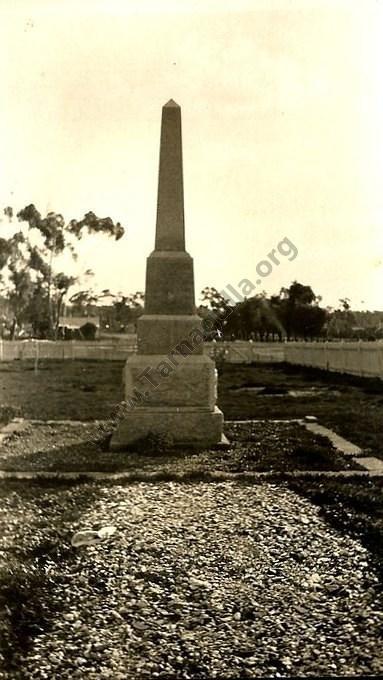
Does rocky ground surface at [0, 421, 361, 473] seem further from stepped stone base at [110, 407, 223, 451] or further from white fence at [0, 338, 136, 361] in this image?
white fence at [0, 338, 136, 361]

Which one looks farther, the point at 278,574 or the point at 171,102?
the point at 171,102

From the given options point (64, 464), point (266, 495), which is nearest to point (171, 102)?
point (64, 464)

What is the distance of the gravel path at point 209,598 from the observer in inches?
122

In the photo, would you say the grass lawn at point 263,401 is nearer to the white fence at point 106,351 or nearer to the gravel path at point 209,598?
the gravel path at point 209,598

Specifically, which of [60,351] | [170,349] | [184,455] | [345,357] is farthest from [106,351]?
[184,455]

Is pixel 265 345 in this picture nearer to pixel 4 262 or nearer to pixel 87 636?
pixel 4 262

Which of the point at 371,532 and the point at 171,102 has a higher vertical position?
the point at 171,102

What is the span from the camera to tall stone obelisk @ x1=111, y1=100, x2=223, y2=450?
8.62 metres

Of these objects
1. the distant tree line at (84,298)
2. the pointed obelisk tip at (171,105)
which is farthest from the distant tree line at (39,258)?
the pointed obelisk tip at (171,105)

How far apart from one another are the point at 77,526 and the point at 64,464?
2504 mm

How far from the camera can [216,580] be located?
4070mm

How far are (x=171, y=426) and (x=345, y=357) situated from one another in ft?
52.1

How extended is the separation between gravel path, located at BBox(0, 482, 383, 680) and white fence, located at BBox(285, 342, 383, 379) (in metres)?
14.7

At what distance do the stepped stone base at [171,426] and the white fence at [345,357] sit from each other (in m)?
11.5
